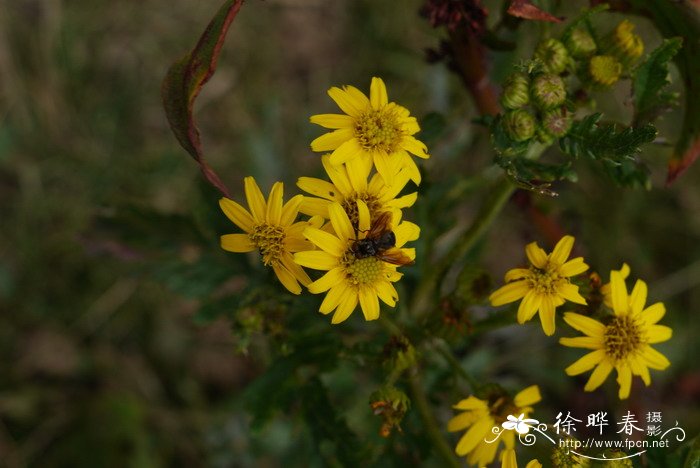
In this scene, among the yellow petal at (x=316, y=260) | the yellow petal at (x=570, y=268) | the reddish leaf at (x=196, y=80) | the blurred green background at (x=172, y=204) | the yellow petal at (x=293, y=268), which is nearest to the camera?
the reddish leaf at (x=196, y=80)

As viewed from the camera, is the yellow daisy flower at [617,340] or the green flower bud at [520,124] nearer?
the green flower bud at [520,124]

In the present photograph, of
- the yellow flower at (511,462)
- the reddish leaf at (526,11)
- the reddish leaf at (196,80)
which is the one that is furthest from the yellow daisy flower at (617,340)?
the reddish leaf at (196,80)

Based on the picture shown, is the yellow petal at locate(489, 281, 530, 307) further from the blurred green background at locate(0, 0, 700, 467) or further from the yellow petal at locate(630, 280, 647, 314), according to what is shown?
the blurred green background at locate(0, 0, 700, 467)

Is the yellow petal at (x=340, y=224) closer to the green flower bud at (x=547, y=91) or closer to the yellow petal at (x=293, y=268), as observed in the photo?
the yellow petal at (x=293, y=268)

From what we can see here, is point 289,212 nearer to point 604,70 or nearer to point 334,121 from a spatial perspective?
point 334,121

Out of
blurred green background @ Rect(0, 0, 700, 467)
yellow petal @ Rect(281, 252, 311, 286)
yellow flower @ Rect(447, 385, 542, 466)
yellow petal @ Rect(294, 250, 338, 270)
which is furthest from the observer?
blurred green background @ Rect(0, 0, 700, 467)

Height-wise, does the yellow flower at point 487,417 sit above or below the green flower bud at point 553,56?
below

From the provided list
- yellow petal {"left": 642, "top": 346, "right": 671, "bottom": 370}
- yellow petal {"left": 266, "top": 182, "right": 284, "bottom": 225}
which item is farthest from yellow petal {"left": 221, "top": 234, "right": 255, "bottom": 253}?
yellow petal {"left": 642, "top": 346, "right": 671, "bottom": 370}
